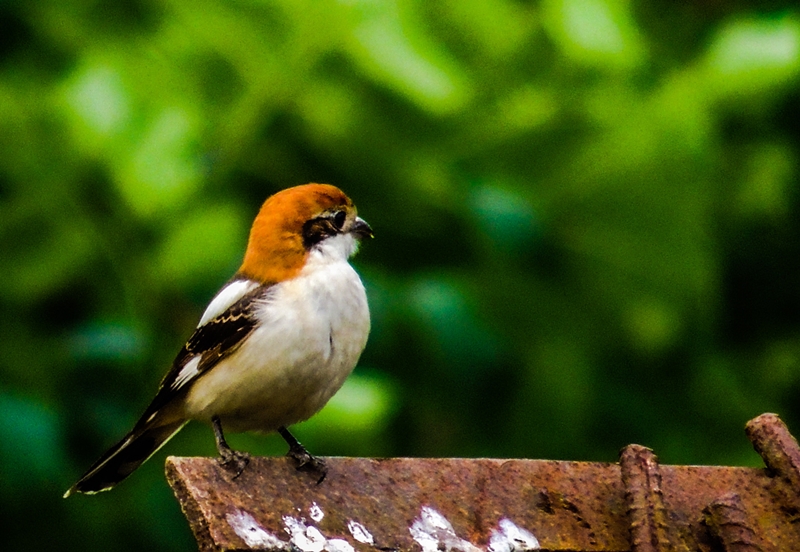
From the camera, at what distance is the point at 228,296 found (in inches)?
157

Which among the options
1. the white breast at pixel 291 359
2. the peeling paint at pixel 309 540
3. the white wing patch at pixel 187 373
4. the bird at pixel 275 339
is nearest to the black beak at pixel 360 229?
the bird at pixel 275 339

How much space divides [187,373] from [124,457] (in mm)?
485

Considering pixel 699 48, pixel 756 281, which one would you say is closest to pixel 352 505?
pixel 699 48

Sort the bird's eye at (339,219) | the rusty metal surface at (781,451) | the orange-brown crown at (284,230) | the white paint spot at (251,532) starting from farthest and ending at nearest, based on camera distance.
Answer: the bird's eye at (339,219) → the orange-brown crown at (284,230) → the rusty metal surface at (781,451) → the white paint spot at (251,532)

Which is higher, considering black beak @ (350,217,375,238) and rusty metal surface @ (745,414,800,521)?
black beak @ (350,217,375,238)

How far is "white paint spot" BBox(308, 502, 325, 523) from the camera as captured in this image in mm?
2092

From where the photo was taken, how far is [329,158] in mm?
5293

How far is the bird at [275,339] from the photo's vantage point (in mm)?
3520

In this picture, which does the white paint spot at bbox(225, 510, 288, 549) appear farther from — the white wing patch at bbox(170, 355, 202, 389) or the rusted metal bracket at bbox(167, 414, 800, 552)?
the white wing patch at bbox(170, 355, 202, 389)

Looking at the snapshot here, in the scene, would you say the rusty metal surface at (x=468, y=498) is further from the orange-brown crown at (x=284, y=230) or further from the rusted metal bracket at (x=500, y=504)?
the orange-brown crown at (x=284, y=230)

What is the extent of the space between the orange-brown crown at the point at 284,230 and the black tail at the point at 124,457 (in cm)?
61

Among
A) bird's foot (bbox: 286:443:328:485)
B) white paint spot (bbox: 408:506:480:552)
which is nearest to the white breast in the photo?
bird's foot (bbox: 286:443:328:485)

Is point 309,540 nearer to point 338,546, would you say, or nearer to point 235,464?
point 338,546

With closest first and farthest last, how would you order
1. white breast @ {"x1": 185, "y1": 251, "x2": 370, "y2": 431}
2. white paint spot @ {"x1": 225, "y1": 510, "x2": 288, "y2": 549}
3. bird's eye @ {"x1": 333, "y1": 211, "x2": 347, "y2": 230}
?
white paint spot @ {"x1": 225, "y1": 510, "x2": 288, "y2": 549}, white breast @ {"x1": 185, "y1": 251, "x2": 370, "y2": 431}, bird's eye @ {"x1": 333, "y1": 211, "x2": 347, "y2": 230}
